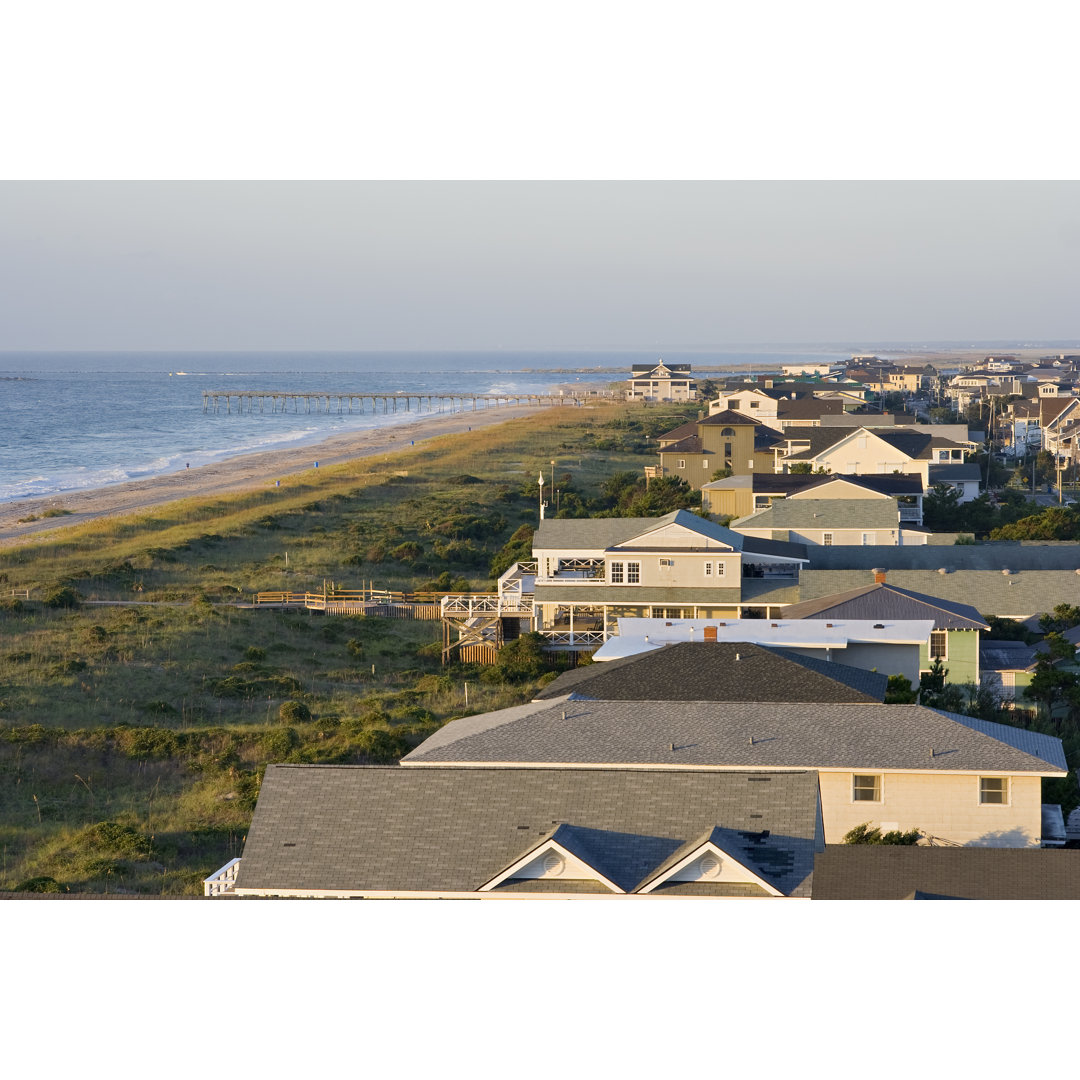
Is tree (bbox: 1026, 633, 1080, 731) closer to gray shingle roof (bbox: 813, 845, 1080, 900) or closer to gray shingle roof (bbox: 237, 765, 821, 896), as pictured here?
gray shingle roof (bbox: 813, 845, 1080, 900)

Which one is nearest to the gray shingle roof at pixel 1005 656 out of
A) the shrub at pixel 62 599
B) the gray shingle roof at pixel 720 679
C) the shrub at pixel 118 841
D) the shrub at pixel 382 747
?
the gray shingle roof at pixel 720 679

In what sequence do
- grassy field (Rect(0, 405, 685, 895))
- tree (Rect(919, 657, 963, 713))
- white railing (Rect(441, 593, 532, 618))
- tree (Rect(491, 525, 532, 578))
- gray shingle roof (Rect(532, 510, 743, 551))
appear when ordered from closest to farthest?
1. grassy field (Rect(0, 405, 685, 895))
2. tree (Rect(919, 657, 963, 713))
3. gray shingle roof (Rect(532, 510, 743, 551))
4. white railing (Rect(441, 593, 532, 618))
5. tree (Rect(491, 525, 532, 578))

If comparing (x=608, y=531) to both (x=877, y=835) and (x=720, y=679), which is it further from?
(x=877, y=835)

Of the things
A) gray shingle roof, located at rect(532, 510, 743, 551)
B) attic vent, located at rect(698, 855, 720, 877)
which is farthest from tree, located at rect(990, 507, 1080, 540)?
attic vent, located at rect(698, 855, 720, 877)

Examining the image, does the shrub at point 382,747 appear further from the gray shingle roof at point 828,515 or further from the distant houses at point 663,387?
the distant houses at point 663,387

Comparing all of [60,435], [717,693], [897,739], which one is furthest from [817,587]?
[60,435]

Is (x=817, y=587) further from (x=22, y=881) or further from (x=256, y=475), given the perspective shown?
(x=256, y=475)
